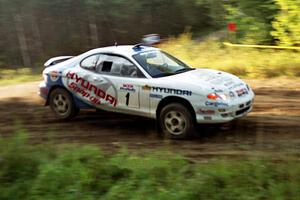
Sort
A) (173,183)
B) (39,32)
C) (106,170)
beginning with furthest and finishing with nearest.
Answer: (39,32), (106,170), (173,183)

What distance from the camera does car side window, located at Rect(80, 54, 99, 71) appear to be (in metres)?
9.20

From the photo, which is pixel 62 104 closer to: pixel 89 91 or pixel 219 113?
pixel 89 91

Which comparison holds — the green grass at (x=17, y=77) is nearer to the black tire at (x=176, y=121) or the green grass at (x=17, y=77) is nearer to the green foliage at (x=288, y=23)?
the green foliage at (x=288, y=23)

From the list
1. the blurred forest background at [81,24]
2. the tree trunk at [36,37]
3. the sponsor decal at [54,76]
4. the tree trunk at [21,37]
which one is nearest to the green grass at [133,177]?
the sponsor decal at [54,76]

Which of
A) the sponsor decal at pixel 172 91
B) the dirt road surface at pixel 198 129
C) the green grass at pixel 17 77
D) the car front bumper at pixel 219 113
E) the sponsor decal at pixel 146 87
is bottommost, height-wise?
the dirt road surface at pixel 198 129

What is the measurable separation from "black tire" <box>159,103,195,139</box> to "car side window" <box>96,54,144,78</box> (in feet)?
2.91

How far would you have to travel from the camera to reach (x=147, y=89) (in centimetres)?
837

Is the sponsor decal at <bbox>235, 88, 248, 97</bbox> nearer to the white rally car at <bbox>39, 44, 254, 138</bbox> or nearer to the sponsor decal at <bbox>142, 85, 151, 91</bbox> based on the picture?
the white rally car at <bbox>39, 44, 254, 138</bbox>

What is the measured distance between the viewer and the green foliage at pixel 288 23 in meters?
14.9

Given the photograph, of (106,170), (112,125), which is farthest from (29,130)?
(106,170)

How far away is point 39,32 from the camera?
25.2 meters

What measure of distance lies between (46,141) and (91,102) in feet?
4.03

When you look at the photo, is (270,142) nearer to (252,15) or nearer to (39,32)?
(252,15)

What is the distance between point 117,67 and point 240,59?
6758 millimetres
